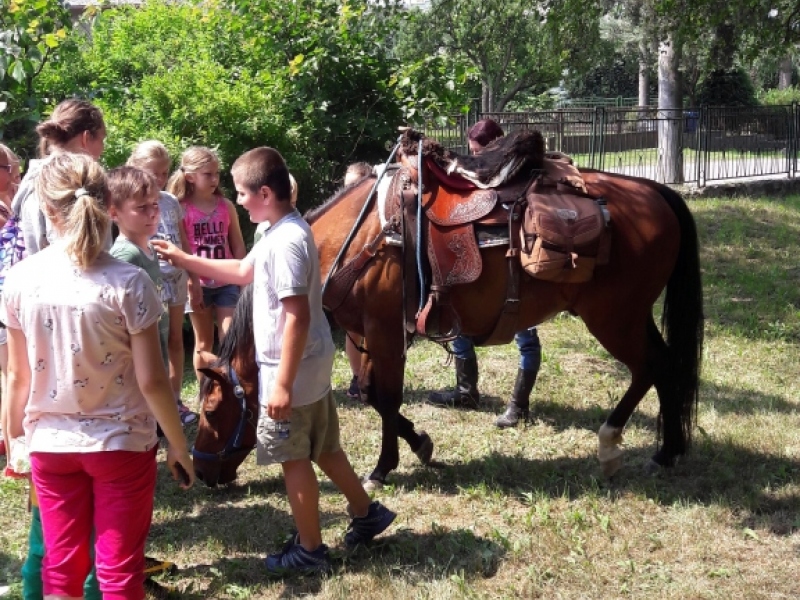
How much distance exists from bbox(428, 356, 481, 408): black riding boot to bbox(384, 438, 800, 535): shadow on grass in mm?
866

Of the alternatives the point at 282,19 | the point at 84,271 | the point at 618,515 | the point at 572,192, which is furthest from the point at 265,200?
the point at 282,19

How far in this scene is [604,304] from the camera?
15.4 feet

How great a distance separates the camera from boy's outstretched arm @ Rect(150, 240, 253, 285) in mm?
3492

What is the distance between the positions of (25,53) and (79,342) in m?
4.28

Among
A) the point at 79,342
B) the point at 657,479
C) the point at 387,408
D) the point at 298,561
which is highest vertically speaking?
the point at 79,342

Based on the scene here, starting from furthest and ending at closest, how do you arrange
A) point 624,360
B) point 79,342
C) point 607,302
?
point 624,360 < point 607,302 < point 79,342

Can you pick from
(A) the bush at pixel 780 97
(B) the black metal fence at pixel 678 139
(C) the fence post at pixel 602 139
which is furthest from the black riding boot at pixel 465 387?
(A) the bush at pixel 780 97

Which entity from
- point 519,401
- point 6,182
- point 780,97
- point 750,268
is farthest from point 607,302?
point 780,97

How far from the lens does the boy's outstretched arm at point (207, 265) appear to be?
3492 mm

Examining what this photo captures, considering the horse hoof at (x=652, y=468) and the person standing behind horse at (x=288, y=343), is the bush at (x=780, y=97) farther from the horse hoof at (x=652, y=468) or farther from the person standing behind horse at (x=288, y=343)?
the person standing behind horse at (x=288, y=343)

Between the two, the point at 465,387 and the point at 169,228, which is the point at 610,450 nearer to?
the point at 465,387

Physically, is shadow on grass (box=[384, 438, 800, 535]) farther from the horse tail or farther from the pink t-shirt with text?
the pink t-shirt with text

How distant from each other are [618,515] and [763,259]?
7250mm

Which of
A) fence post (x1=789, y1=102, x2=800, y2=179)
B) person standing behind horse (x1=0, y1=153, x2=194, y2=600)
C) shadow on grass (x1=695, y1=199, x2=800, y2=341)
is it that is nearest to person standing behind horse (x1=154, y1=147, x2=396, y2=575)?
person standing behind horse (x1=0, y1=153, x2=194, y2=600)
